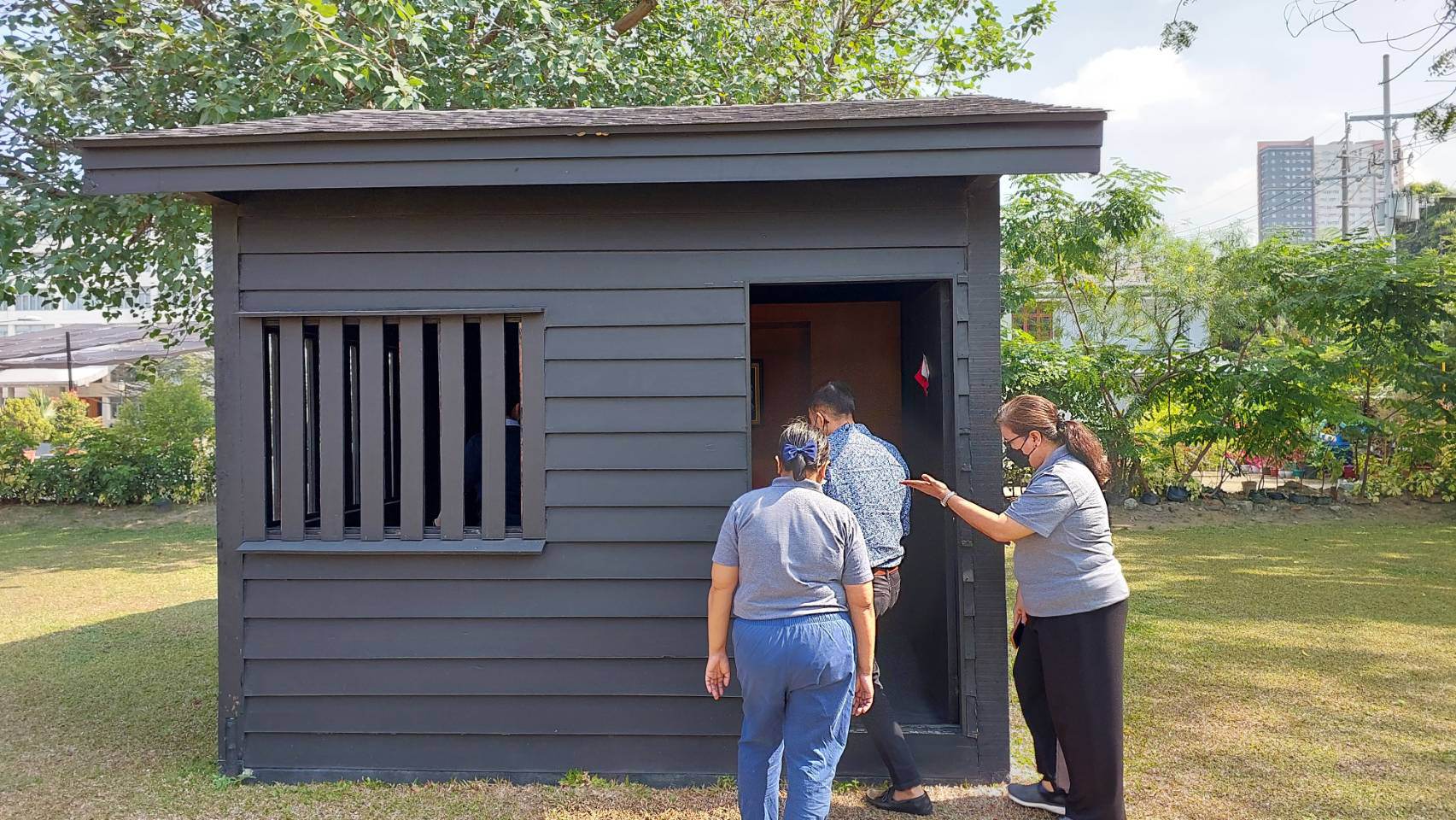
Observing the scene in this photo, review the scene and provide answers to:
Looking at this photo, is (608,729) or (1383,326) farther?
(1383,326)

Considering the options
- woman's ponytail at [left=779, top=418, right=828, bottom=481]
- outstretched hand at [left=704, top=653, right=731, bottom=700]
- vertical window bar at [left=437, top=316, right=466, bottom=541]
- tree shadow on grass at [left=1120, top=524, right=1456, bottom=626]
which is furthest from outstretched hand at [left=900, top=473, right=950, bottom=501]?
tree shadow on grass at [left=1120, top=524, right=1456, bottom=626]

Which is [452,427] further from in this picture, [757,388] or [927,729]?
[757,388]

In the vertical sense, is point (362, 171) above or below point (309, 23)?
below

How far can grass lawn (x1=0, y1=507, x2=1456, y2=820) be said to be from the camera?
3467 millimetres

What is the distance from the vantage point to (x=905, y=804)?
11.1ft

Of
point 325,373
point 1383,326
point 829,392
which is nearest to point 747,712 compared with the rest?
point 829,392

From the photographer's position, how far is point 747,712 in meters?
2.70

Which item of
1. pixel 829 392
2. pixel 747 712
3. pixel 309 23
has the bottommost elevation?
pixel 747 712

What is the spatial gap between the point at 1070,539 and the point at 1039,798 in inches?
43.6

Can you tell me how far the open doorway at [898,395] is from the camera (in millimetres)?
4137

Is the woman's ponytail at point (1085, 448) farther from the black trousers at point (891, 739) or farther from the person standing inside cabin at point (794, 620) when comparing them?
the person standing inside cabin at point (794, 620)

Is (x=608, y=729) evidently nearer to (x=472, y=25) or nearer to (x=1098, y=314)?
(x=472, y=25)

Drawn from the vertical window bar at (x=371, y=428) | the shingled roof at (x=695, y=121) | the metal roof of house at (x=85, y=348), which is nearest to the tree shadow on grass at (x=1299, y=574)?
the shingled roof at (x=695, y=121)

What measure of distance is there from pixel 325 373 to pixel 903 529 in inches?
93.9
